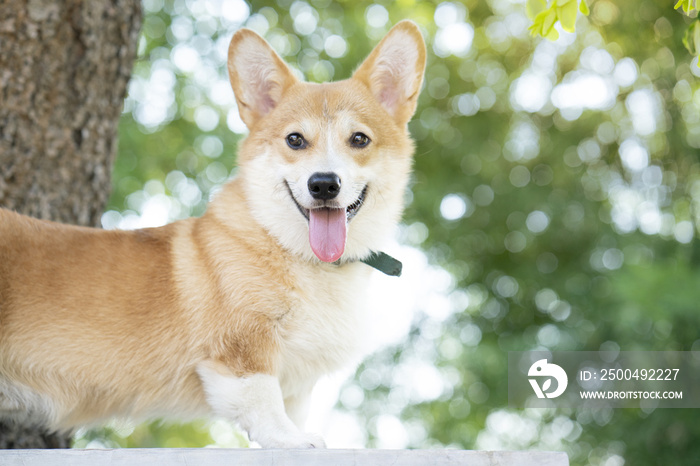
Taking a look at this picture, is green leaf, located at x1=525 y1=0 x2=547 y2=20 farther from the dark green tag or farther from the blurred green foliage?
the blurred green foliage

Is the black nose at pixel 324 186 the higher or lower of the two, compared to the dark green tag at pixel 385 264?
higher

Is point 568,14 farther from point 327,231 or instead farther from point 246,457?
point 246,457

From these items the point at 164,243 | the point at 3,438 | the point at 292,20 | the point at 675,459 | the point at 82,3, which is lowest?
the point at 675,459

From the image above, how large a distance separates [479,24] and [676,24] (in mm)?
2364

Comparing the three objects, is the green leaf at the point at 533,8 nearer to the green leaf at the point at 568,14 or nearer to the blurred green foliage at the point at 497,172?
the green leaf at the point at 568,14

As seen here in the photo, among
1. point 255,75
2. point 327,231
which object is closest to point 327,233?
point 327,231

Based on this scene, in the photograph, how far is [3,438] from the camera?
3.84 metres

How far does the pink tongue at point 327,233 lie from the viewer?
3.24 metres

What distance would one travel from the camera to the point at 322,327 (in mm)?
3270

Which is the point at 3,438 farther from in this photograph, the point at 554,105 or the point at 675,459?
the point at 554,105

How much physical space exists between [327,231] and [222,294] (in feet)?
1.81

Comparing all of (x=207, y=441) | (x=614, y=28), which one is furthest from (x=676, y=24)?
(x=207, y=441)

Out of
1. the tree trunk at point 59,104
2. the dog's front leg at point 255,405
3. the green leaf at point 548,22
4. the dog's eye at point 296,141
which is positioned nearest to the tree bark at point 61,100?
the tree trunk at point 59,104

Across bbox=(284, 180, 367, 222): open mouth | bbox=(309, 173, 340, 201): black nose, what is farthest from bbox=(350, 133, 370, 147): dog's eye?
bbox=(309, 173, 340, 201): black nose
